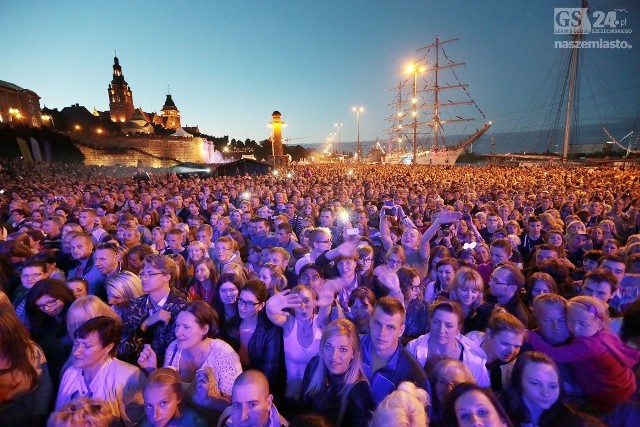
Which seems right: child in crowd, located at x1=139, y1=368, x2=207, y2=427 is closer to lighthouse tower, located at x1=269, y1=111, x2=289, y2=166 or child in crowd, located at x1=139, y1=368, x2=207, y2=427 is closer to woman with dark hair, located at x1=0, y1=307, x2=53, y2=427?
woman with dark hair, located at x1=0, y1=307, x2=53, y2=427

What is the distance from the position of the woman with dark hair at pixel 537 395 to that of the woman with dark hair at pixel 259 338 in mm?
1768

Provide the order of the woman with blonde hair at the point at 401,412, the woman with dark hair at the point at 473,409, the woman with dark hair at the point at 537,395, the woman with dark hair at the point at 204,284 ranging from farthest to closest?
1. the woman with dark hair at the point at 204,284
2. the woman with dark hair at the point at 537,395
3. the woman with dark hair at the point at 473,409
4. the woman with blonde hair at the point at 401,412

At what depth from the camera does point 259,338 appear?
3.08m

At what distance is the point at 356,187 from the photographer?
15633 millimetres

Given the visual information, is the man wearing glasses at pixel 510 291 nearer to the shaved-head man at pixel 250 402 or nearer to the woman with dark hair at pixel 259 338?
the woman with dark hair at pixel 259 338

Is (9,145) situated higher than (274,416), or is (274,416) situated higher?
(9,145)

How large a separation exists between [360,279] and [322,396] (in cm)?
225

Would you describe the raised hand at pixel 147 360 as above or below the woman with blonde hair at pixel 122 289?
below

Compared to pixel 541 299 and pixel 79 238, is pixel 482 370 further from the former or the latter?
pixel 79 238

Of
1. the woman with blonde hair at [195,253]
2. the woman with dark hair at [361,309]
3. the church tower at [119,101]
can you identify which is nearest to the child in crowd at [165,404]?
the woman with dark hair at [361,309]

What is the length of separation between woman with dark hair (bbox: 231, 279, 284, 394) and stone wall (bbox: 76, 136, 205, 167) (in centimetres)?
4574

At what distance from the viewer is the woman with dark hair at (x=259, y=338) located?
3.03 m

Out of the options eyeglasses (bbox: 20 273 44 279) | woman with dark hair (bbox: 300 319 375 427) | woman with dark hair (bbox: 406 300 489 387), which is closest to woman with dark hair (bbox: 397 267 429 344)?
woman with dark hair (bbox: 406 300 489 387)

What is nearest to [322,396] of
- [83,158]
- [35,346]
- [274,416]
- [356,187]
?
[274,416]
